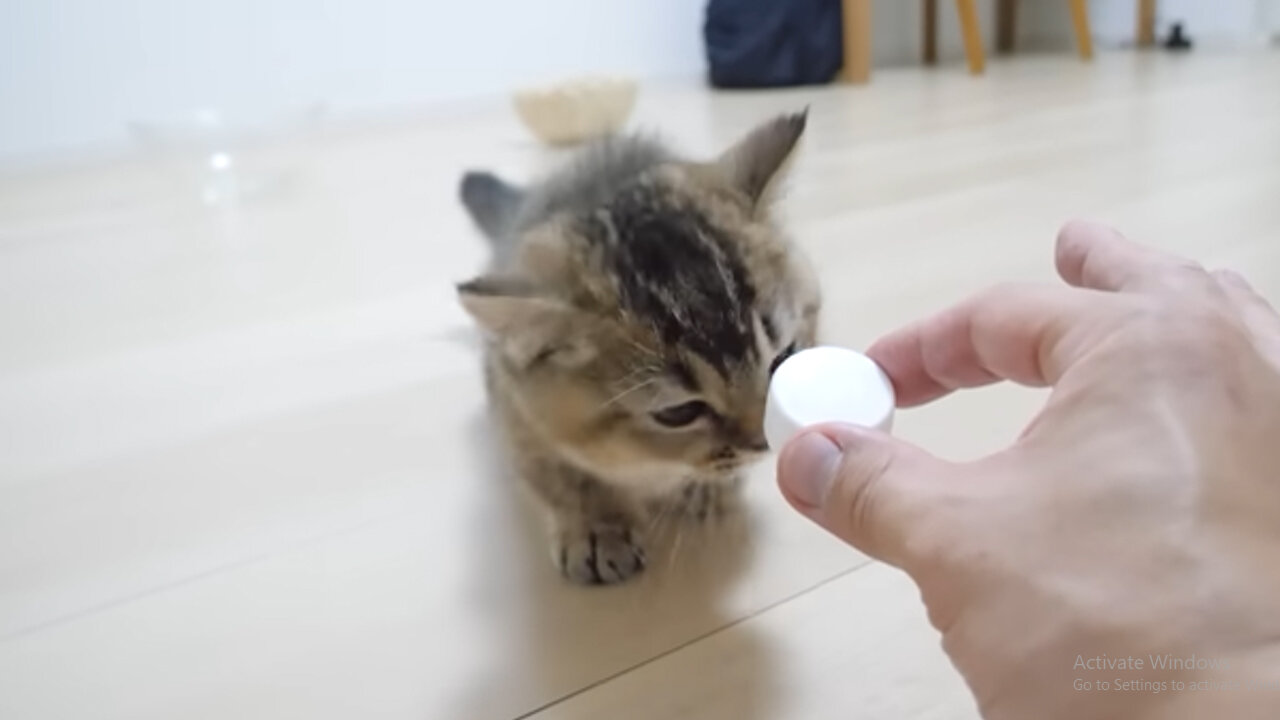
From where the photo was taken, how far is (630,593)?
104 centimetres

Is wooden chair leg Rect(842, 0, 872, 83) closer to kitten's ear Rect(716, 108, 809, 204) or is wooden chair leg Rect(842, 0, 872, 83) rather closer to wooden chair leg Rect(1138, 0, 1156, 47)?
wooden chair leg Rect(1138, 0, 1156, 47)

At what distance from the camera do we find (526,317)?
994 mm

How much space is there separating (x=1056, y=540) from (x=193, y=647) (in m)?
0.76

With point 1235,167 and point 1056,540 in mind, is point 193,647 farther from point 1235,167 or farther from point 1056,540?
point 1235,167

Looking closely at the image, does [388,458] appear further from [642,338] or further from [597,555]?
[642,338]

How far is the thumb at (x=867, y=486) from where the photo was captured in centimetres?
59

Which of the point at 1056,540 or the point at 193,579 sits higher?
the point at 1056,540

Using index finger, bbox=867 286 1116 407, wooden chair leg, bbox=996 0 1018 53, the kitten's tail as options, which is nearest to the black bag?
wooden chair leg, bbox=996 0 1018 53

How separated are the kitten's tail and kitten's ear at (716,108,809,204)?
0.44 meters

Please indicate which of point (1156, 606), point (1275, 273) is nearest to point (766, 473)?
point (1156, 606)

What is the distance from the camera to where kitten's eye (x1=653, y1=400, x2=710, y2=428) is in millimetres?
966

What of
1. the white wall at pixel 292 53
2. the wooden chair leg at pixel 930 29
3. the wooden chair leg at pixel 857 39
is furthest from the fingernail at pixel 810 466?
the wooden chair leg at pixel 930 29

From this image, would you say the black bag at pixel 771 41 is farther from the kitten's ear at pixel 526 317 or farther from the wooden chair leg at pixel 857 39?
the kitten's ear at pixel 526 317

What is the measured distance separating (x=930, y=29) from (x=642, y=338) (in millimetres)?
4380
